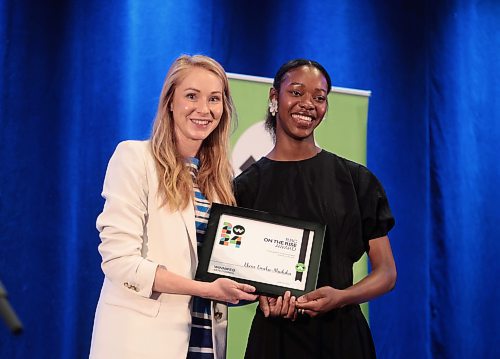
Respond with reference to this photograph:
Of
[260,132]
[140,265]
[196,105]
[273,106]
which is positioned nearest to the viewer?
[140,265]

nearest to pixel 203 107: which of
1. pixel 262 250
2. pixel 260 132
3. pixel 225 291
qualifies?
pixel 262 250

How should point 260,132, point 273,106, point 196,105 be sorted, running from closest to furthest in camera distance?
point 196,105
point 273,106
point 260,132

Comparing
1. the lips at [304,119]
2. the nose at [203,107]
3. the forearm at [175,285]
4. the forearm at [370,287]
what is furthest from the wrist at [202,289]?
the lips at [304,119]

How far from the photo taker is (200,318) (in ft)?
7.35

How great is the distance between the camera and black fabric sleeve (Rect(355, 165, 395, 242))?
93.7 inches

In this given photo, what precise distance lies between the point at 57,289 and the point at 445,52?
103 inches

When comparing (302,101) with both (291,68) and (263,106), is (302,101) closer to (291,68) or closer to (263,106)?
(291,68)

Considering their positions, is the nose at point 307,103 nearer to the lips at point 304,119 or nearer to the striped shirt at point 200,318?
the lips at point 304,119

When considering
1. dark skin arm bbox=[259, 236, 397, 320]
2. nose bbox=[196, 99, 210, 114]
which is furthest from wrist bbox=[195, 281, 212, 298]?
nose bbox=[196, 99, 210, 114]

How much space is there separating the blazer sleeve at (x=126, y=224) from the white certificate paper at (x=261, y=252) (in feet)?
0.73

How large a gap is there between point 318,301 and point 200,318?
35 centimetres

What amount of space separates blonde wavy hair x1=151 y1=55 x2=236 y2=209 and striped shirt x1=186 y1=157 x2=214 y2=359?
0.13 feet

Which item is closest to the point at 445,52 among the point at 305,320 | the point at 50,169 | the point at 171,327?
the point at 50,169

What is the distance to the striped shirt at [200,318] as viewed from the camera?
2.21m
